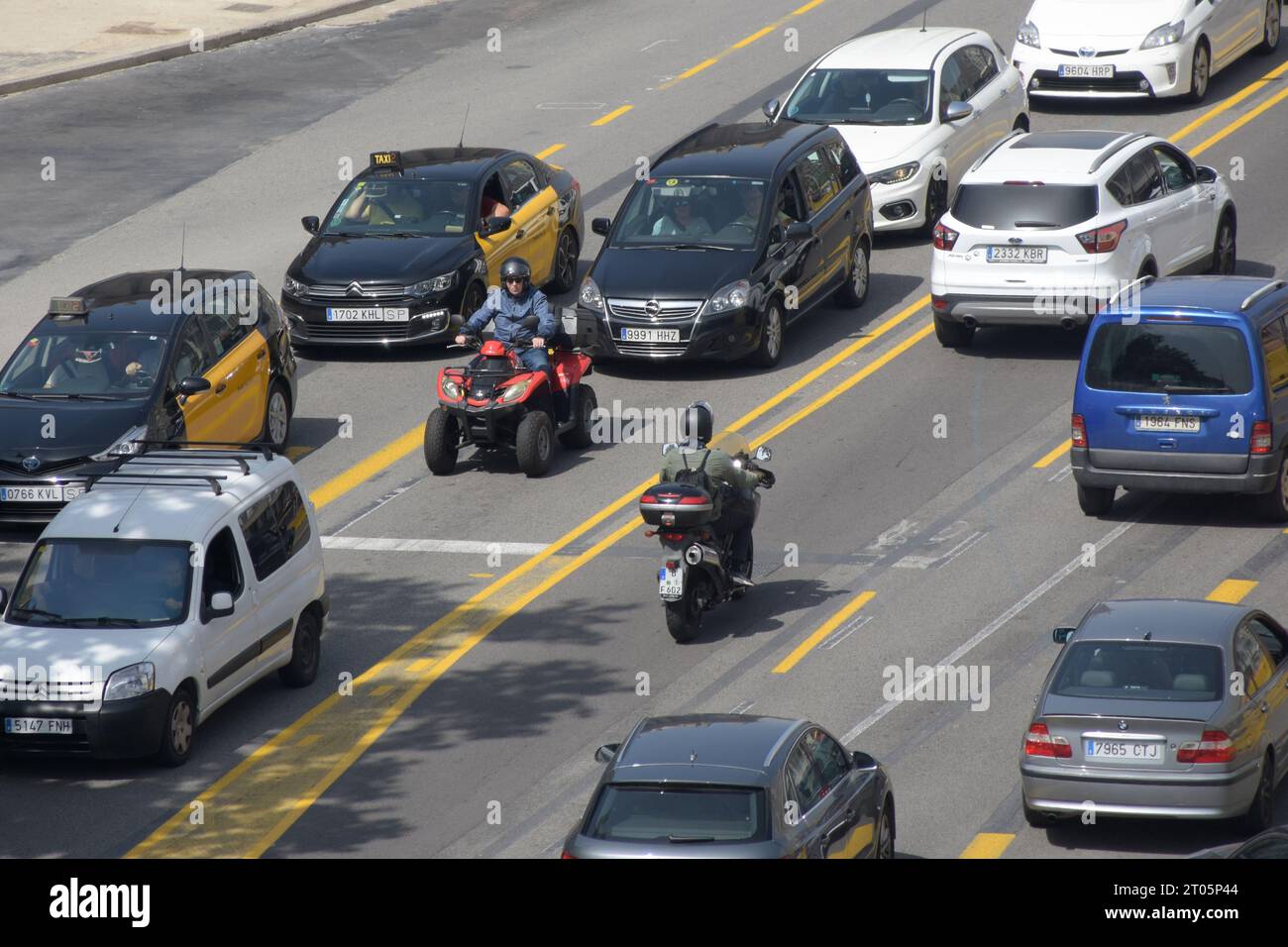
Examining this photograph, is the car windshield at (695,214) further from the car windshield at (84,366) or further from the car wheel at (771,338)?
the car windshield at (84,366)

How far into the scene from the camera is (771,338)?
2261cm

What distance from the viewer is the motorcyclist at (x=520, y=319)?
20.2 meters

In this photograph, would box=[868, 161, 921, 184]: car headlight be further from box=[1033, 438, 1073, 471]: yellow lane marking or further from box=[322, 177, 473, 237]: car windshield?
box=[1033, 438, 1073, 471]: yellow lane marking

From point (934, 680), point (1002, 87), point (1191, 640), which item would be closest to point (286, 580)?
point (934, 680)

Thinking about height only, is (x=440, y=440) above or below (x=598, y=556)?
above

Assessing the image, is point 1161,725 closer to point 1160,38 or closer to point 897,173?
point 897,173

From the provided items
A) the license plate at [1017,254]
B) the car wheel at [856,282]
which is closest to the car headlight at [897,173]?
the car wheel at [856,282]

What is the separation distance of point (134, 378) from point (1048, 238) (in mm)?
9066

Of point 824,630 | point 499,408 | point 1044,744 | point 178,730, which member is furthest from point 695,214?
point 1044,744

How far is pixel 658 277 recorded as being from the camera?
875 inches

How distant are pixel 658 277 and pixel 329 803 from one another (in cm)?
944

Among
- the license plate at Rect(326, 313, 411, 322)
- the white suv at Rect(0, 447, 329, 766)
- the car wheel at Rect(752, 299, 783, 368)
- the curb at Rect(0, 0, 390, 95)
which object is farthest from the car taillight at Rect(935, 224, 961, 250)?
the curb at Rect(0, 0, 390, 95)
